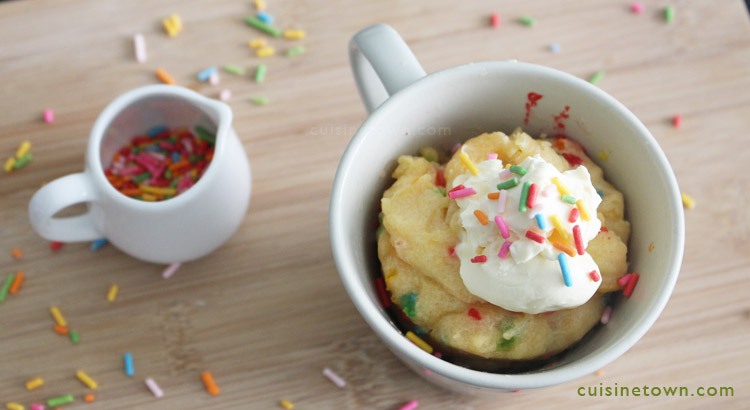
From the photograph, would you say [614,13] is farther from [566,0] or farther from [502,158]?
[502,158]

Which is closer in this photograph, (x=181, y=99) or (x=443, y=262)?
(x=443, y=262)

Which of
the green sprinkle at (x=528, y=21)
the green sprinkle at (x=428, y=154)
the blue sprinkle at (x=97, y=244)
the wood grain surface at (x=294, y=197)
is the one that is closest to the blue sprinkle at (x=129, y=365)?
the wood grain surface at (x=294, y=197)

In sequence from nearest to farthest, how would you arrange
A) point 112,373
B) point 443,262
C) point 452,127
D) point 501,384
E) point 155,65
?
point 501,384 → point 443,262 → point 452,127 → point 112,373 → point 155,65

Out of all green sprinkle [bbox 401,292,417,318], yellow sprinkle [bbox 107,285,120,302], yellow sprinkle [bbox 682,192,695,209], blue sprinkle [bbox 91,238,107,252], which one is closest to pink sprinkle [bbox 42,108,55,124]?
blue sprinkle [bbox 91,238,107,252]

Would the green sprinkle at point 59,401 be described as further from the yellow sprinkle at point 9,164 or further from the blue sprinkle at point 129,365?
the yellow sprinkle at point 9,164

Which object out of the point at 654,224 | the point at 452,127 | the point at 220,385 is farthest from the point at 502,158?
the point at 220,385
